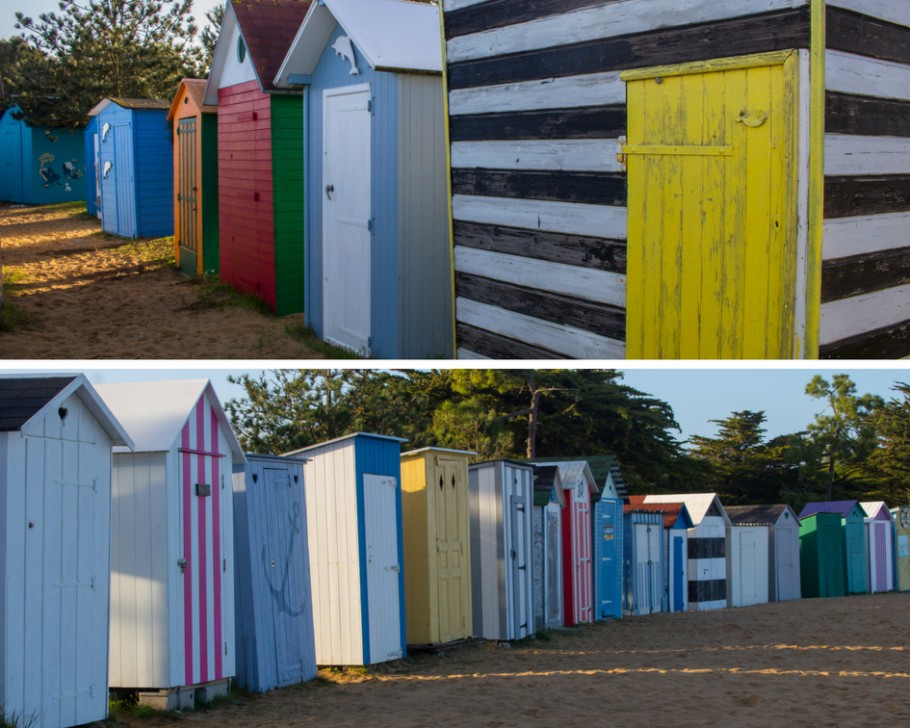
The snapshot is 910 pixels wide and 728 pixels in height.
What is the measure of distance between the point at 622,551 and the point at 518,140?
11310 millimetres

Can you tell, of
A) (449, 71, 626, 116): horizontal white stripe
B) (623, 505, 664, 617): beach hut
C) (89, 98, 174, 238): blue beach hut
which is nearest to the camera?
(449, 71, 626, 116): horizontal white stripe

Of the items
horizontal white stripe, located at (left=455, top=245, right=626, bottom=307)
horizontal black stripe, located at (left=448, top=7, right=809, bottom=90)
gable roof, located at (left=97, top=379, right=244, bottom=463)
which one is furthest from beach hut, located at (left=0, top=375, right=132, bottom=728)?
horizontal black stripe, located at (left=448, top=7, right=809, bottom=90)

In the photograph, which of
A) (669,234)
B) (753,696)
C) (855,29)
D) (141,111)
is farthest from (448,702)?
(141,111)

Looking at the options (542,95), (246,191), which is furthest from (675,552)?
(542,95)

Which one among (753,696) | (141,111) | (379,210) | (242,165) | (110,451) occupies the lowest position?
(753,696)

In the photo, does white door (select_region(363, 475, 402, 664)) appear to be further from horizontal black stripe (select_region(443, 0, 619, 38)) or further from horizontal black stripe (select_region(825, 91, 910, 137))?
horizontal black stripe (select_region(825, 91, 910, 137))

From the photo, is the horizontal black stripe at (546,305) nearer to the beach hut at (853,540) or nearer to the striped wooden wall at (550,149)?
the striped wooden wall at (550,149)

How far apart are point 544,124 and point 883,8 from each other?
2.16m

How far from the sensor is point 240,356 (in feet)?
36.0

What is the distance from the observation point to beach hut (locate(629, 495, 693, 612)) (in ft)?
63.8

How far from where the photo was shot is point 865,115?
557 centimetres

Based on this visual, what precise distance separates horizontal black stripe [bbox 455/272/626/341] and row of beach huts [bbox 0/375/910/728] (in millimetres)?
2063

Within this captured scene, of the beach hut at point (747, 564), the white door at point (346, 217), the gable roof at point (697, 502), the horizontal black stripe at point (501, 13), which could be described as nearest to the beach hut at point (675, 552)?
the gable roof at point (697, 502)

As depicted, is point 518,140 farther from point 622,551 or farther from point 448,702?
point 622,551
